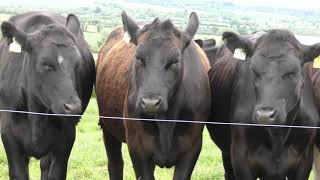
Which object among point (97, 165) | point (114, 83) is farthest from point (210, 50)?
point (114, 83)

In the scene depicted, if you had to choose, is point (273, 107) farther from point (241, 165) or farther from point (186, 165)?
point (186, 165)

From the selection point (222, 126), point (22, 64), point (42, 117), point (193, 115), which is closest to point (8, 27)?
point (22, 64)

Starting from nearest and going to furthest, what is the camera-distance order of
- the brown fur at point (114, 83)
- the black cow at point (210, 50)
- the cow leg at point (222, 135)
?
the cow leg at point (222, 135), the brown fur at point (114, 83), the black cow at point (210, 50)

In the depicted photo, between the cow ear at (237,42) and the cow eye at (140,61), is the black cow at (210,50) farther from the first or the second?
the cow eye at (140,61)

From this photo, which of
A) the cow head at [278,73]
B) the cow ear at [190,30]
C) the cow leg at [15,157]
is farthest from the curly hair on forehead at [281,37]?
the cow leg at [15,157]

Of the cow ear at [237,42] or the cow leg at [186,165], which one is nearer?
the cow ear at [237,42]

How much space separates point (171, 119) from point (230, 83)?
1.01 meters

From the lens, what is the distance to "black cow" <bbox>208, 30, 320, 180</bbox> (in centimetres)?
579

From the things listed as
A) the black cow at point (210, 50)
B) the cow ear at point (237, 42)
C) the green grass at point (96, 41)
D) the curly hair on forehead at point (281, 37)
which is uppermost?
the curly hair on forehead at point (281, 37)

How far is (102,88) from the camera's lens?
809 cm

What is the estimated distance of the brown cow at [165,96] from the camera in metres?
5.94

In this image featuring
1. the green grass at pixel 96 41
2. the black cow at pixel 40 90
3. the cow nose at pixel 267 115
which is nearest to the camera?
the cow nose at pixel 267 115

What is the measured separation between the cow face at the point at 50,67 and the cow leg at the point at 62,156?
0.49 m

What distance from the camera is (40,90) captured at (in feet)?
20.6
